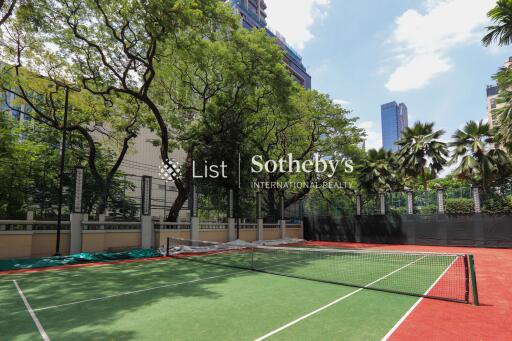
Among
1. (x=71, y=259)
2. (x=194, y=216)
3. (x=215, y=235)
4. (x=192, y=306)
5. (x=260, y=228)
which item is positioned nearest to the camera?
(x=192, y=306)

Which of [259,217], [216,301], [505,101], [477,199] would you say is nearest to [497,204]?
[477,199]

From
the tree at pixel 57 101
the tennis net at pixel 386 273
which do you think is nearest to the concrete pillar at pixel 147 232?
the tree at pixel 57 101

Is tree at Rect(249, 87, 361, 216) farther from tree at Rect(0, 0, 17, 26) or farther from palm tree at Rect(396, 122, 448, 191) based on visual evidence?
tree at Rect(0, 0, 17, 26)

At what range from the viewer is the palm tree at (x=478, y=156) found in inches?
910

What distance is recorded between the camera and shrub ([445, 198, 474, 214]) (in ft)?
76.6

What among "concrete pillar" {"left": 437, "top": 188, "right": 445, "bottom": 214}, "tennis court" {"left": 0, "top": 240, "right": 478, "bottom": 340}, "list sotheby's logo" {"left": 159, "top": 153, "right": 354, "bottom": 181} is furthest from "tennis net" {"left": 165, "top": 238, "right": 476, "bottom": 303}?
"concrete pillar" {"left": 437, "top": 188, "right": 445, "bottom": 214}

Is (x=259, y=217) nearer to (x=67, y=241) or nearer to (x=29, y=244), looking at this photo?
(x=67, y=241)

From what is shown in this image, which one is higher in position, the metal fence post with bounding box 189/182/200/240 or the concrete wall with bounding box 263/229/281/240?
the metal fence post with bounding box 189/182/200/240

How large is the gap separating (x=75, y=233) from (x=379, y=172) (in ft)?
83.0

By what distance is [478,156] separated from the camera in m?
23.8

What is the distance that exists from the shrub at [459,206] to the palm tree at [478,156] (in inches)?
62.6

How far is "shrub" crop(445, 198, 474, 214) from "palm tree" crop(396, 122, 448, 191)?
3414mm

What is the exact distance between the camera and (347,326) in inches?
220

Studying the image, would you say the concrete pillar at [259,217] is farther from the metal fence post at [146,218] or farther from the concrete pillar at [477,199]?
the concrete pillar at [477,199]
